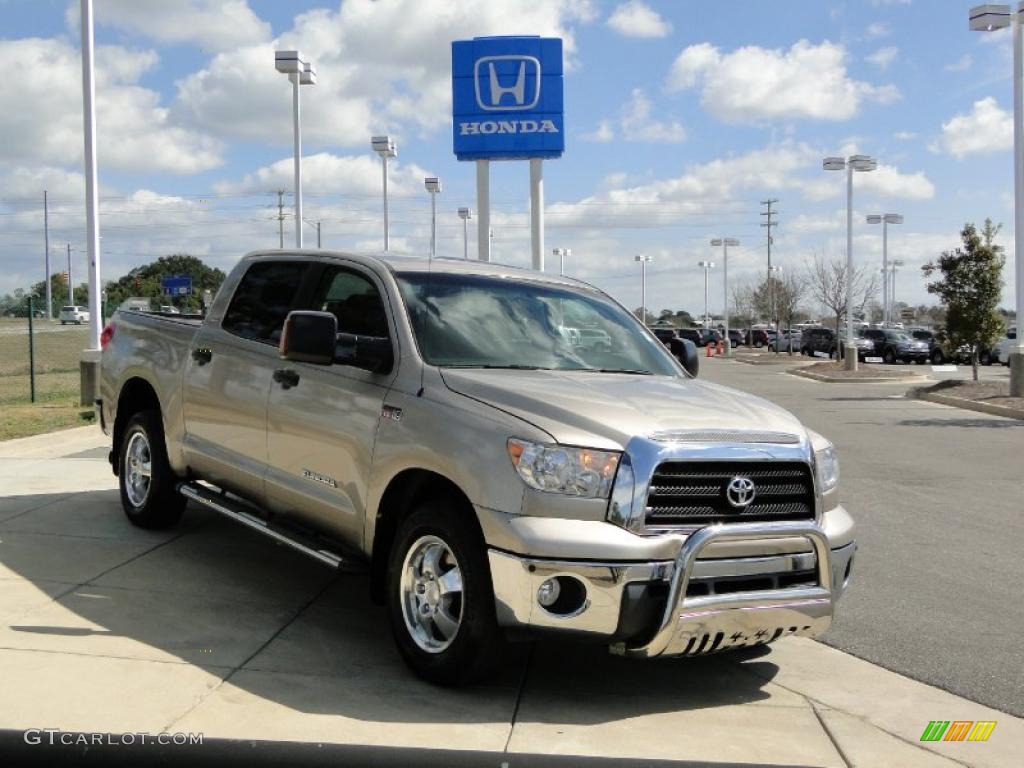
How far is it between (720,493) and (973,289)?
2176 centimetres

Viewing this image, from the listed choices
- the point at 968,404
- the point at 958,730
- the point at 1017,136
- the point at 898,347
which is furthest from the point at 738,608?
the point at 898,347

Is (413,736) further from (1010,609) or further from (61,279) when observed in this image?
(61,279)

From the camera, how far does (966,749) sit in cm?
420

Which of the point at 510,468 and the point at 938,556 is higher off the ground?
the point at 510,468

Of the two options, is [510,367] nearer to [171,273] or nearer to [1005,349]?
[1005,349]

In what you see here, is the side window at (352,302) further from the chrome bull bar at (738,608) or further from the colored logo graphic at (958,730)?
the colored logo graphic at (958,730)

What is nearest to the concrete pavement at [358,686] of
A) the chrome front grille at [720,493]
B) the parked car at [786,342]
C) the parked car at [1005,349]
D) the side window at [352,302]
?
the chrome front grille at [720,493]

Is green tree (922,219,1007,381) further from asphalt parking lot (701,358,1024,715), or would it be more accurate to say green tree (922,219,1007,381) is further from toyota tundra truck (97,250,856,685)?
toyota tundra truck (97,250,856,685)

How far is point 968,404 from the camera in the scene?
21359 mm

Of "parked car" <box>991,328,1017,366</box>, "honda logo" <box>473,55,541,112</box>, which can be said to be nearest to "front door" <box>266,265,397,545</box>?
"honda logo" <box>473,55,541,112</box>

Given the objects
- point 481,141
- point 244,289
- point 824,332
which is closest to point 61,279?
point 824,332

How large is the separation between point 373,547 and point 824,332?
54.5 m

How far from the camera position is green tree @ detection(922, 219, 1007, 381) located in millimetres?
23312

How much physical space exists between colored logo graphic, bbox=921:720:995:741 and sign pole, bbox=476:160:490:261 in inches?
813
